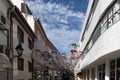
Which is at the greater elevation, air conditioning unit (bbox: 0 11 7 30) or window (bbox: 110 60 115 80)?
air conditioning unit (bbox: 0 11 7 30)

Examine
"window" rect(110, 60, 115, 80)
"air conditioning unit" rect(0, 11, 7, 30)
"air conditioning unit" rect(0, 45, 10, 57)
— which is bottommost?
"window" rect(110, 60, 115, 80)

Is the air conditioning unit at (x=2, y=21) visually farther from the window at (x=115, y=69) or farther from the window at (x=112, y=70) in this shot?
the window at (x=112, y=70)

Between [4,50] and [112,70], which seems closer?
[4,50]

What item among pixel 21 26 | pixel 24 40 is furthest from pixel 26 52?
pixel 21 26

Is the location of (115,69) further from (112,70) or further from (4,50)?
(4,50)

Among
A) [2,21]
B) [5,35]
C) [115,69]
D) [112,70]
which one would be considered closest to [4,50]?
[5,35]

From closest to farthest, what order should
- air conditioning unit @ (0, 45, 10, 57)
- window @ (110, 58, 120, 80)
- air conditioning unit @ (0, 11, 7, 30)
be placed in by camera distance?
air conditioning unit @ (0, 11, 7, 30), air conditioning unit @ (0, 45, 10, 57), window @ (110, 58, 120, 80)

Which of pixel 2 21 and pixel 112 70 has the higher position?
pixel 2 21

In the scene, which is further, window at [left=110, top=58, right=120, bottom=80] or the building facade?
window at [left=110, top=58, right=120, bottom=80]

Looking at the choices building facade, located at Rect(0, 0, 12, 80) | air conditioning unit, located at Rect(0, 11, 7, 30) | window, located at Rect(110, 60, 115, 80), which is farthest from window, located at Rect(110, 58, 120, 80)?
air conditioning unit, located at Rect(0, 11, 7, 30)

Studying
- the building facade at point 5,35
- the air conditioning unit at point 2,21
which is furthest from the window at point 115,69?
the air conditioning unit at point 2,21

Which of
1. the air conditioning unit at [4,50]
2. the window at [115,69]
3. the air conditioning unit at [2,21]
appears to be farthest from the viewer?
the window at [115,69]

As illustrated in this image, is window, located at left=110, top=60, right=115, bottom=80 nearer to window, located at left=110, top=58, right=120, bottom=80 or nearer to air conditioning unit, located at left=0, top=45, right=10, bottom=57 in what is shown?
window, located at left=110, top=58, right=120, bottom=80

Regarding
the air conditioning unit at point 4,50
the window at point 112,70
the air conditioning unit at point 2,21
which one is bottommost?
the window at point 112,70
